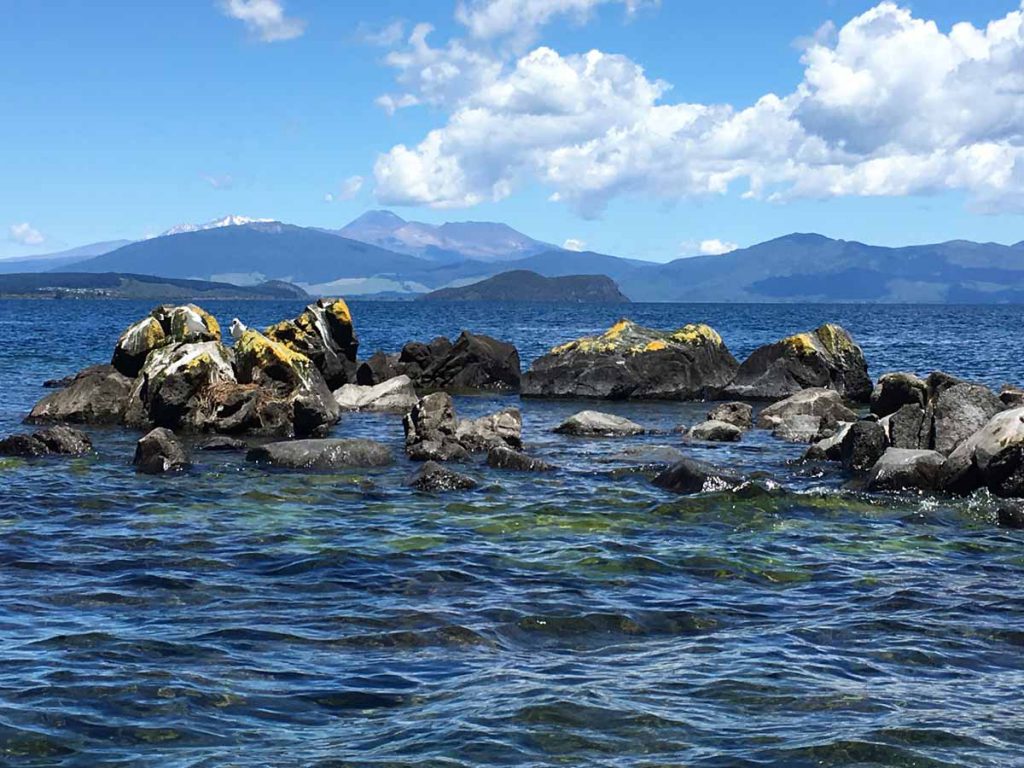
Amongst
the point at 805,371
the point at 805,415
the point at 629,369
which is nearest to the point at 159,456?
the point at 805,415

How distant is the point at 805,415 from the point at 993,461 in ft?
43.0

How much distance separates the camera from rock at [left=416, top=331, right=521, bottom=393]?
45.8 meters

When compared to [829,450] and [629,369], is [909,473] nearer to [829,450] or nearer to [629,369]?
[829,450]

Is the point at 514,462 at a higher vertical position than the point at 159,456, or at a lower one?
lower

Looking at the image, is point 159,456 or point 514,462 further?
point 514,462

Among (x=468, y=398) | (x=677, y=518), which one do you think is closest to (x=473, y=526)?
(x=677, y=518)

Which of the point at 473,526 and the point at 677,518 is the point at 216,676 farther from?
the point at 677,518

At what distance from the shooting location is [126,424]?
107 feet

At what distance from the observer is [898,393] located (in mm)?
28219

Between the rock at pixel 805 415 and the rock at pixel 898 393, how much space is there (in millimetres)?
1402

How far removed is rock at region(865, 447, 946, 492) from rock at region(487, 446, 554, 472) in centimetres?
689

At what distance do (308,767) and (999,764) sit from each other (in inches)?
212

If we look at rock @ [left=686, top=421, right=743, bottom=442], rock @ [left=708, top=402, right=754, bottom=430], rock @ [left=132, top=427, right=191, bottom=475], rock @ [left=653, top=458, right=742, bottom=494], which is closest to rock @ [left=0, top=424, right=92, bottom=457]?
rock @ [left=132, top=427, right=191, bottom=475]

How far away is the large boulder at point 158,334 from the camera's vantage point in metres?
35.6
